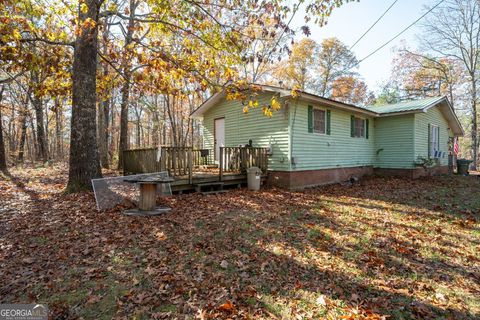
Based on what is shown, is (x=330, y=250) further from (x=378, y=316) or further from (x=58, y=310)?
(x=58, y=310)

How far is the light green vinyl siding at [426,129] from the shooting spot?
45.3ft

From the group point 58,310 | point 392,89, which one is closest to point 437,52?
point 392,89

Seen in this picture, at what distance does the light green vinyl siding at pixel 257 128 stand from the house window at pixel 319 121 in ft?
5.63

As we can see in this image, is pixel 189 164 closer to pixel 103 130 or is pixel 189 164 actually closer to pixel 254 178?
pixel 254 178

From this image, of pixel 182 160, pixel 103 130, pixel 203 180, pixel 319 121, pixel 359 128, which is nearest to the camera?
pixel 182 160

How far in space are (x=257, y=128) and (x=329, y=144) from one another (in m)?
3.33

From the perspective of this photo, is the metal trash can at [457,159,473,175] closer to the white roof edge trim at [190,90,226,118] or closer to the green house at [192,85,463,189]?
the green house at [192,85,463,189]

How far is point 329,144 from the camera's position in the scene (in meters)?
11.6

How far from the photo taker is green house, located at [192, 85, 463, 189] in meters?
10.1

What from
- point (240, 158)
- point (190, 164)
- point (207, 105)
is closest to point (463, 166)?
point (240, 158)

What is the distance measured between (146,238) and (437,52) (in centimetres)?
2724

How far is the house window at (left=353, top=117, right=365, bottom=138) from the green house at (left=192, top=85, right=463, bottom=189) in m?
0.05

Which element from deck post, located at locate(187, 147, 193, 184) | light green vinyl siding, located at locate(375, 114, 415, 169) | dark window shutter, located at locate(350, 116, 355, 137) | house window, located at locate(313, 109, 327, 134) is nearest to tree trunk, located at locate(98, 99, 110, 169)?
deck post, located at locate(187, 147, 193, 184)

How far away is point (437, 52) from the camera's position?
2198 cm
